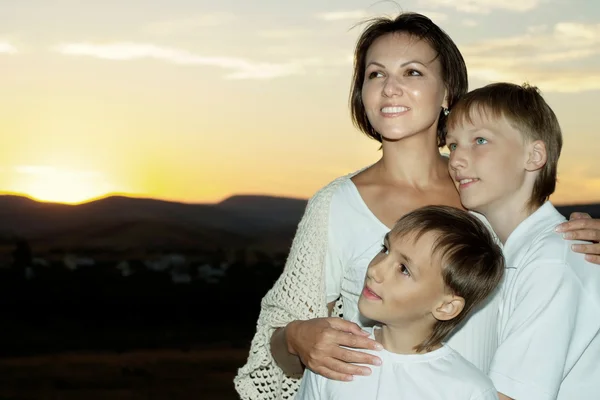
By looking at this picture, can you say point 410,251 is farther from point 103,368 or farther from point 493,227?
point 103,368

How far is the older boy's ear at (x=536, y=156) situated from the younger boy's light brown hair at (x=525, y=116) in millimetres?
12

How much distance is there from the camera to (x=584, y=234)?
2.06m

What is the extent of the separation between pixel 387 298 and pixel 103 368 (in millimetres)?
7153

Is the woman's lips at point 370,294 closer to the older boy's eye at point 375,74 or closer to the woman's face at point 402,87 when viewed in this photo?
the woman's face at point 402,87

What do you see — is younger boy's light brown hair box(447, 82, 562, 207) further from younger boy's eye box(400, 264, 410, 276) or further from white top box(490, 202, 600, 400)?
younger boy's eye box(400, 264, 410, 276)

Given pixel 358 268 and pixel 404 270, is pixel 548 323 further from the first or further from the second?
pixel 358 268

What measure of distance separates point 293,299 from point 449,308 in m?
0.74

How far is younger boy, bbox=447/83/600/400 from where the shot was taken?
1923mm

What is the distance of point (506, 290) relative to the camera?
6.66ft

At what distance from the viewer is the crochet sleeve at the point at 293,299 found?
2471 mm

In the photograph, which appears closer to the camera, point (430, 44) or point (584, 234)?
point (584, 234)

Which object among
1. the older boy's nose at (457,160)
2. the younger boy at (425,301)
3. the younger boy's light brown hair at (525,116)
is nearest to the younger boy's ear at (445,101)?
the younger boy's light brown hair at (525,116)

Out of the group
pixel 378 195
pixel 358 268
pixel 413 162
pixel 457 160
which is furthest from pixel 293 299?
pixel 457 160

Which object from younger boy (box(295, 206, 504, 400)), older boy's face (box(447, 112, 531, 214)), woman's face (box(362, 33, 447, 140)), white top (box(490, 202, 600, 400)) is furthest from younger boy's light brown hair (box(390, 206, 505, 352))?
woman's face (box(362, 33, 447, 140))
